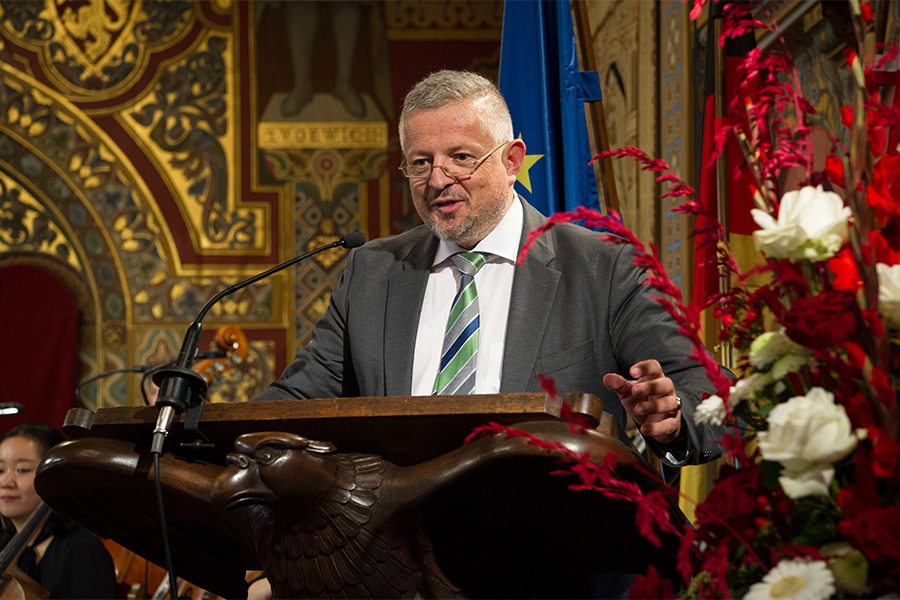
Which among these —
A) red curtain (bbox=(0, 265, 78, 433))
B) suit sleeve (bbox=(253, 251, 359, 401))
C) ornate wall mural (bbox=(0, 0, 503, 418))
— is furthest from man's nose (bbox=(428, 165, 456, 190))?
red curtain (bbox=(0, 265, 78, 433))

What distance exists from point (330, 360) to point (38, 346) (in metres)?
5.57

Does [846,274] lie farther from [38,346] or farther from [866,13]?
[38,346]

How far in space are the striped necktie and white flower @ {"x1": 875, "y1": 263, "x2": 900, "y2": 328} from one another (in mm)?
900

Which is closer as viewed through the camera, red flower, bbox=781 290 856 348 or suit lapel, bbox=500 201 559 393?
red flower, bbox=781 290 856 348

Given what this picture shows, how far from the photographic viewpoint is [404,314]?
168 centimetres

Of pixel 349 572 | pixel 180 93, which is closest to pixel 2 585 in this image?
pixel 349 572

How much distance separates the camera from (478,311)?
5.30 ft

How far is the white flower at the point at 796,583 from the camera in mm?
626

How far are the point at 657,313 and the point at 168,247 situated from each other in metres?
5.77

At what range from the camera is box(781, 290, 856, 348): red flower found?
0.67 metres

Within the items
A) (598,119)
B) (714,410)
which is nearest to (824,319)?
(714,410)

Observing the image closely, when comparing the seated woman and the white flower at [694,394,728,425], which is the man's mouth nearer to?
the white flower at [694,394,728,425]

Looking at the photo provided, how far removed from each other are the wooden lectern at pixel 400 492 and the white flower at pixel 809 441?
0.77 ft

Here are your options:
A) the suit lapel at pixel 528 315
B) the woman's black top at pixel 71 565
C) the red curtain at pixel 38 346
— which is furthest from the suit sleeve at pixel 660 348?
the red curtain at pixel 38 346
